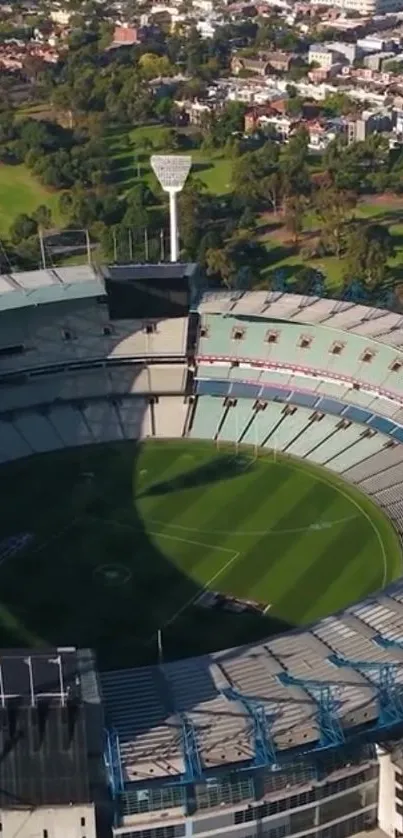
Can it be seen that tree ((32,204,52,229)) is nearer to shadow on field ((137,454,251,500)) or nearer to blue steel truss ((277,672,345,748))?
shadow on field ((137,454,251,500))

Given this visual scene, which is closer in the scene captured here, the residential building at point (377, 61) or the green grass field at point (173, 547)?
the green grass field at point (173, 547)

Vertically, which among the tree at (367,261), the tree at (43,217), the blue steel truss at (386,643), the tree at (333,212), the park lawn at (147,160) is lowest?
the blue steel truss at (386,643)

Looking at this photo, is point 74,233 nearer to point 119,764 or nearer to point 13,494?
point 13,494

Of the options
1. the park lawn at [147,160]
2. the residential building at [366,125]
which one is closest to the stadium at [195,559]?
the park lawn at [147,160]

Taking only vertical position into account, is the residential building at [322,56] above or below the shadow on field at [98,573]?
above

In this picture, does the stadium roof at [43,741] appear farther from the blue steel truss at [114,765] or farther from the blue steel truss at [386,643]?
the blue steel truss at [386,643]
